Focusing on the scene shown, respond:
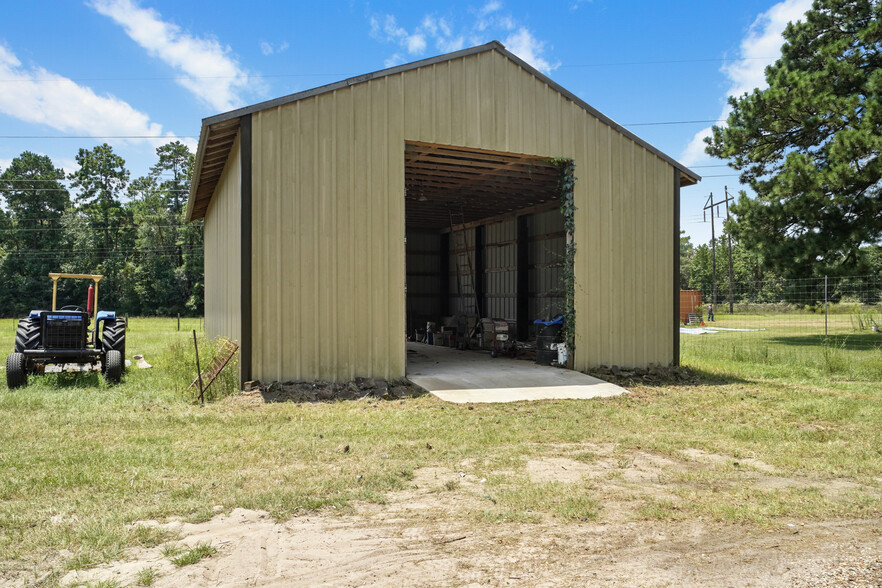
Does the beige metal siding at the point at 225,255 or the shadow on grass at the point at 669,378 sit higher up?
the beige metal siding at the point at 225,255

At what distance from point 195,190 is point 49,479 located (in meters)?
9.70

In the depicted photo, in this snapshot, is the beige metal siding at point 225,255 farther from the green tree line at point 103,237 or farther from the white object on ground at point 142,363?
the green tree line at point 103,237

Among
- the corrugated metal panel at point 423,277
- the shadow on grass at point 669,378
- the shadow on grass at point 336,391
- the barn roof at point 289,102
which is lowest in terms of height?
the shadow on grass at point 669,378

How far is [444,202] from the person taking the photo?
16.1 meters

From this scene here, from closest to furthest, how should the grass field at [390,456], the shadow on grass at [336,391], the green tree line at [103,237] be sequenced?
the grass field at [390,456] → the shadow on grass at [336,391] → the green tree line at [103,237]

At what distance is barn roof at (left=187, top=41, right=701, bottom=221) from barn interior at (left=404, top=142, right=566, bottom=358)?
1238mm

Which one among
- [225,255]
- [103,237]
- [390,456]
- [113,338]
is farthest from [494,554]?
[103,237]

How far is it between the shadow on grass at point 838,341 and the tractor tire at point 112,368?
47.5 ft

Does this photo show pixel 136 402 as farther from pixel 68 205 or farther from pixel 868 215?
pixel 68 205

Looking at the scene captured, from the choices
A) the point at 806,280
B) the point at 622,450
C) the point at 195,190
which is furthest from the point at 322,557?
the point at 806,280

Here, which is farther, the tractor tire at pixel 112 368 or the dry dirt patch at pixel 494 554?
the tractor tire at pixel 112 368

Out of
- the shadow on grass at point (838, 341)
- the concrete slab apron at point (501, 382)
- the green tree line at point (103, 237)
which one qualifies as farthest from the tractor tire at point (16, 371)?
the green tree line at point (103, 237)

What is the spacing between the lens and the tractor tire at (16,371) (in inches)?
350

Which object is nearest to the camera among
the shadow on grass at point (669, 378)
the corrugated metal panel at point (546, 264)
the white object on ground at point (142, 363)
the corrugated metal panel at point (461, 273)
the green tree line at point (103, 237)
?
the shadow on grass at point (669, 378)
